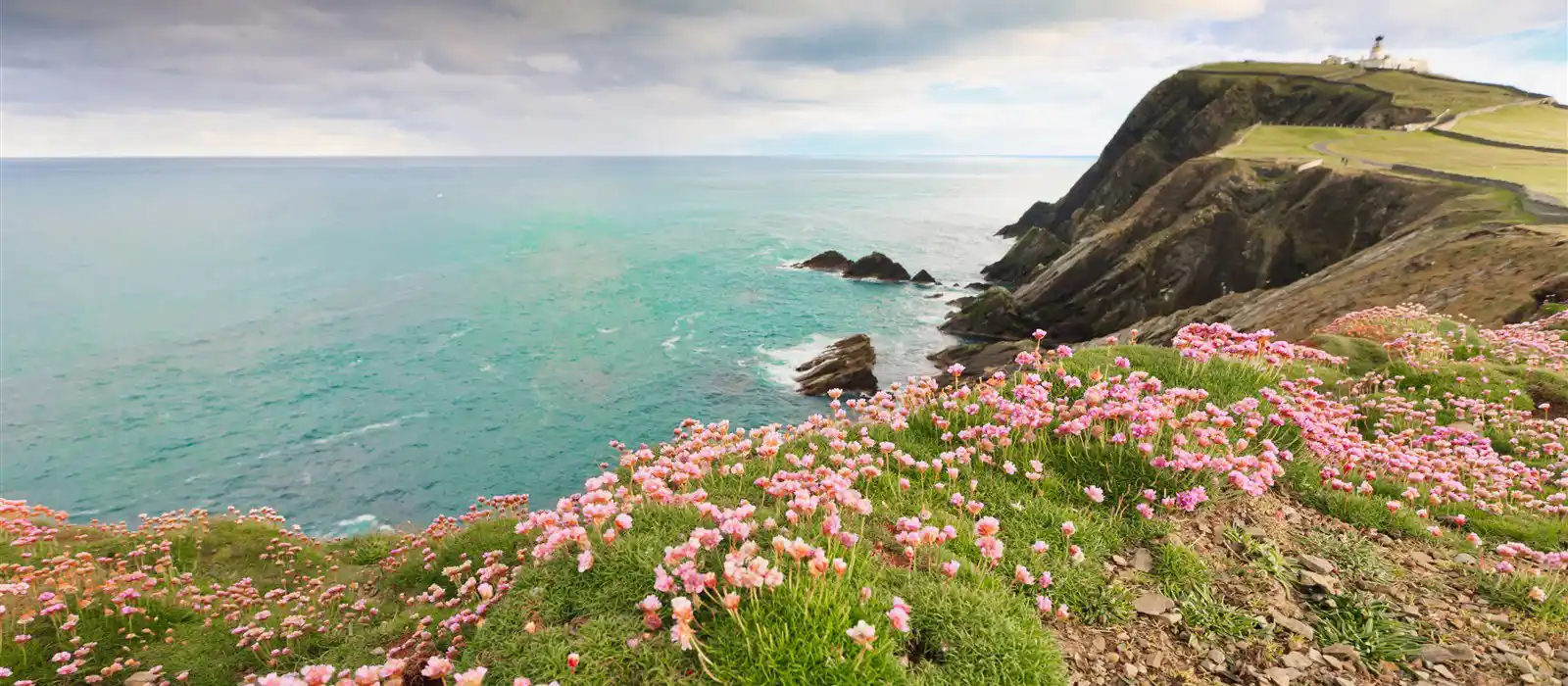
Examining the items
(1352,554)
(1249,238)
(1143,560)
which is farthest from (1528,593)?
(1249,238)

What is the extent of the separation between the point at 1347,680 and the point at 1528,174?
5309 cm

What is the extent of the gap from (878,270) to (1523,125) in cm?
6502

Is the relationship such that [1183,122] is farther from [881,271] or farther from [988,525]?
[988,525]

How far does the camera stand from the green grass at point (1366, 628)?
4.91 meters

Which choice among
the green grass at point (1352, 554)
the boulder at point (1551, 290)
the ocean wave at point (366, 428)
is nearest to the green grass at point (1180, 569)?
the green grass at point (1352, 554)

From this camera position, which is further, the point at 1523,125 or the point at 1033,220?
the point at 1033,220

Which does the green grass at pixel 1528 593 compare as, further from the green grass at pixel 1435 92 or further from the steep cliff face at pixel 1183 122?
the green grass at pixel 1435 92

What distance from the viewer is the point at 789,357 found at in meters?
47.0

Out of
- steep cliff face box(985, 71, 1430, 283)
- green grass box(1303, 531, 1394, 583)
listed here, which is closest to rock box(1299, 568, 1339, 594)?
green grass box(1303, 531, 1394, 583)

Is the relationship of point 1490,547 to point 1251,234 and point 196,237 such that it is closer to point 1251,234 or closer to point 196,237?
point 1251,234

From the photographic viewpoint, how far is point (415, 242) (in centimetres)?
10475

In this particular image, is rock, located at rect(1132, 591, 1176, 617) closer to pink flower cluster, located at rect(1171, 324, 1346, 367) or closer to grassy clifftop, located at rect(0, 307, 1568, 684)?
grassy clifftop, located at rect(0, 307, 1568, 684)

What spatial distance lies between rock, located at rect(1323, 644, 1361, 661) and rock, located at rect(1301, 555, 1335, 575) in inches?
41.0

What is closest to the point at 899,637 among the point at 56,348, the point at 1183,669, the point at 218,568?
the point at 1183,669
